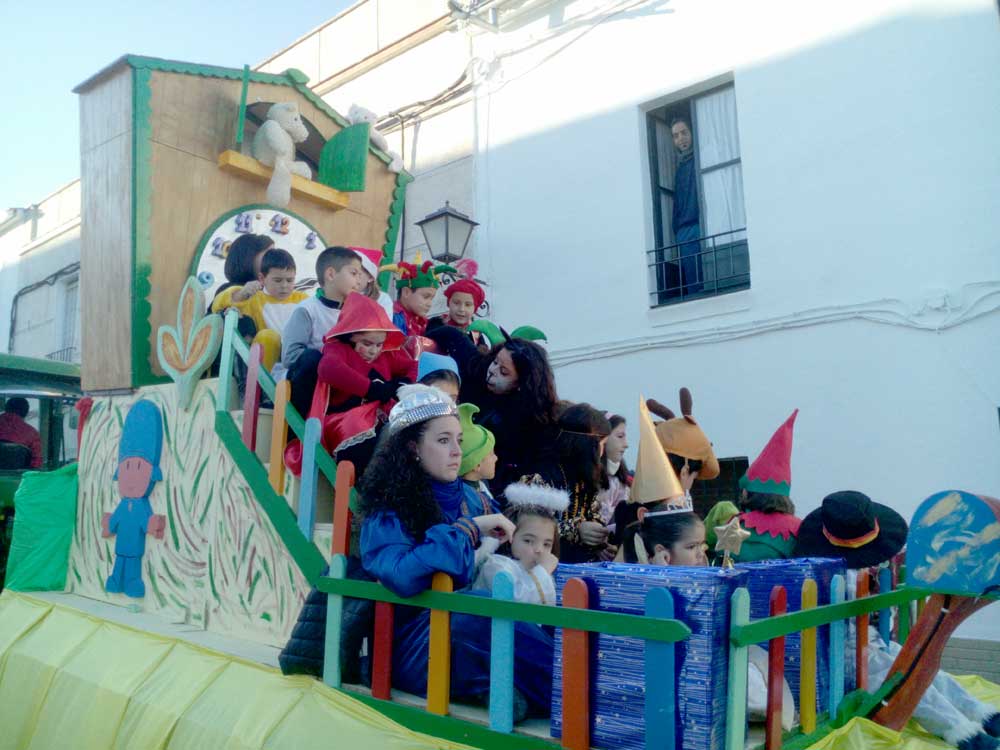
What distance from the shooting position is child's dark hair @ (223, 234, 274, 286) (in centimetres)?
487

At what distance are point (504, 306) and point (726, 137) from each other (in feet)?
8.16

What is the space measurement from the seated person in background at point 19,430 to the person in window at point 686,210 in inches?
209

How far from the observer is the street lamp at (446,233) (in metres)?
6.87

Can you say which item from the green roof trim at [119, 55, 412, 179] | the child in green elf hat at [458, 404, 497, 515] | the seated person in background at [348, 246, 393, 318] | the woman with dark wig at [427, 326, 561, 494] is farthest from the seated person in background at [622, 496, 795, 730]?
the green roof trim at [119, 55, 412, 179]

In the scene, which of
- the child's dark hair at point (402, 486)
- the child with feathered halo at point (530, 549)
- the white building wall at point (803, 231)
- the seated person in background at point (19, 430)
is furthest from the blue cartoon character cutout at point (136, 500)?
the white building wall at point (803, 231)

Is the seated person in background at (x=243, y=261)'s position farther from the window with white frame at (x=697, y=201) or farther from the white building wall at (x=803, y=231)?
the window with white frame at (x=697, y=201)

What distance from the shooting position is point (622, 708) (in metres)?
1.94

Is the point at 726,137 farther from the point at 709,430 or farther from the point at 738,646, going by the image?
the point at 738,646

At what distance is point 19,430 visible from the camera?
638cm

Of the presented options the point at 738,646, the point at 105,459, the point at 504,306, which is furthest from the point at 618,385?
the point at 738,646

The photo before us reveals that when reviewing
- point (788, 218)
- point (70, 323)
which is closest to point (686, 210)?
point (788, 218)

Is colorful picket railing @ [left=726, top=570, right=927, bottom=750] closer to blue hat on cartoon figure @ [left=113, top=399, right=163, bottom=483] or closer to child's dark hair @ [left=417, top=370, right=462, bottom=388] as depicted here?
child's dark hair @ [left=417, top=370, right=462, bottom=388]

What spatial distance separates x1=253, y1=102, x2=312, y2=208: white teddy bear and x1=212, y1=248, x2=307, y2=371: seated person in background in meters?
0.84

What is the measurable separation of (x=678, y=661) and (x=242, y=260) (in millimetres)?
3815
